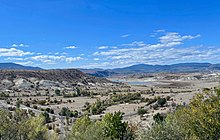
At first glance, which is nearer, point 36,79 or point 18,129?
point 18,129

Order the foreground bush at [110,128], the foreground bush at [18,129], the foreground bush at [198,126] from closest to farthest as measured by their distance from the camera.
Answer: the foreground bush at [198,126] < the foreground bush at [18,129] < the foreground bush at [110,128]

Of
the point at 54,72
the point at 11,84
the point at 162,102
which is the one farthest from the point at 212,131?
the point at 54,72

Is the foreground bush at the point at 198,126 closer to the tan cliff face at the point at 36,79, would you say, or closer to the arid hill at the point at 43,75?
the tan cliff face at the point at 36,79

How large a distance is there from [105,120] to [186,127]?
16661 millimetres

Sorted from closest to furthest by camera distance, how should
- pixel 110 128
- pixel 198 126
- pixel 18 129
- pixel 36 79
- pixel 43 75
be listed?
1. pixel 198 126
2. pixel 18 129
3. pixel 110 128
4. pixel 36 79
5. pixel 43 75

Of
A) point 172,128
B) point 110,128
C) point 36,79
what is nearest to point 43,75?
point 36,79

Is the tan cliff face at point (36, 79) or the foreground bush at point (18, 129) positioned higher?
the tan cliff face at point (36, 79)

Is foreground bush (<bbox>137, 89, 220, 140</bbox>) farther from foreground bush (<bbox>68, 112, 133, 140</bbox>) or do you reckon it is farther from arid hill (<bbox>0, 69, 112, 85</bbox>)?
arid hill (<bbox>0, 69, 112, 85</bbox>)

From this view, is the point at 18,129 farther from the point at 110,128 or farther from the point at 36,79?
the point at 36,79

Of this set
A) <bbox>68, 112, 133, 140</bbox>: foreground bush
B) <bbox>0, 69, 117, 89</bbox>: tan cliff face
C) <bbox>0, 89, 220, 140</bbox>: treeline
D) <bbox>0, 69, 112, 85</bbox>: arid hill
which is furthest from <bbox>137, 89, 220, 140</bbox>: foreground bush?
<bbox>0, 69, 112, 85</bbox>: arid hill

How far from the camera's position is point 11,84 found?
493ft

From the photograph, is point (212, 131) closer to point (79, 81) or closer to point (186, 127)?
point (186, 127)

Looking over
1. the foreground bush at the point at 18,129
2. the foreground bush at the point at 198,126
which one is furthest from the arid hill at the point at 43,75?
the foreground bush at the point at 198,126

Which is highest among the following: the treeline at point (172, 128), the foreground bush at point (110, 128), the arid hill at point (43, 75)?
the arid hill at point (43, 75)
